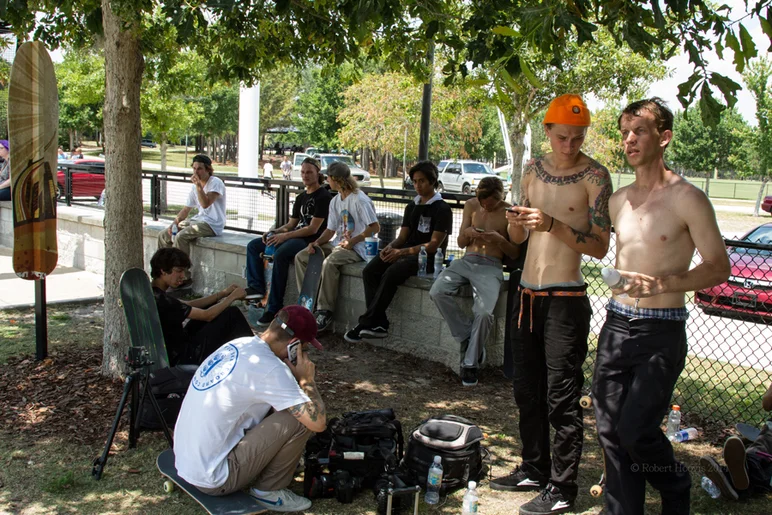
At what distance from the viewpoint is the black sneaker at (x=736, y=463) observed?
154 inches

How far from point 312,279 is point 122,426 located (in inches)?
119

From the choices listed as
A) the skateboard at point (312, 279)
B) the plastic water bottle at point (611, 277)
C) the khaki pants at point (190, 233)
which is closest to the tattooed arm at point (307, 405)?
the plastic water bottle at point (611, 277)

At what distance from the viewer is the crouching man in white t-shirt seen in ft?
11.6

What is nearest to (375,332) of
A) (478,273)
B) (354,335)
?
(354,335)

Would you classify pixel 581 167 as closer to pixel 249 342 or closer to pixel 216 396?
pixel 249 342

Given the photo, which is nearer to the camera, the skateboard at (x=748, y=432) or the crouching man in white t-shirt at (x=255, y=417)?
the crouching man in white t-shirt at (x=255, y=417)

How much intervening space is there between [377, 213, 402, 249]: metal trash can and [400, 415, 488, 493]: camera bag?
383 centimetres

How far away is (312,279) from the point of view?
7516 millimetres

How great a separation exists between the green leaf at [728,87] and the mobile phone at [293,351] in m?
2.38

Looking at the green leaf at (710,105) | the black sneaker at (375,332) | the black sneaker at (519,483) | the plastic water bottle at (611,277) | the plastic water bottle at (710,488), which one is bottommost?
the black sneaker at (519,483)

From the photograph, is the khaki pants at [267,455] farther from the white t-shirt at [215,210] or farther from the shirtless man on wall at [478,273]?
the white t-shirt at [215,210]

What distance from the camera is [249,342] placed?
3646 millimetres

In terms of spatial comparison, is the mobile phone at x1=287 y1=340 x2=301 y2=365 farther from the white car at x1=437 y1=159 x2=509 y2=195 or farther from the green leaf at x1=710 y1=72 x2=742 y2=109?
the white car at x1=437 y1=159 x2=509 y2=195

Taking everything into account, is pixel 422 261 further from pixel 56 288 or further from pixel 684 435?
pixel 56 288
